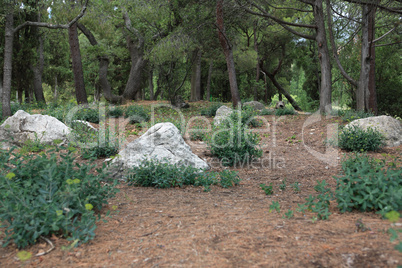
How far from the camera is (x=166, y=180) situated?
4.42 meters

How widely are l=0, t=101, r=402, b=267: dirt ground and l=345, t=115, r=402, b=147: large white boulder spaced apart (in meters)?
4.46

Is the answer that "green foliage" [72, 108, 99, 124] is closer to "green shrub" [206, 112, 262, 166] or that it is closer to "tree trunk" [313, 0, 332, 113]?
"green shrub" [206, 112, 262, 166]

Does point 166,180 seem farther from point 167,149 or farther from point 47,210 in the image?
point 47,210

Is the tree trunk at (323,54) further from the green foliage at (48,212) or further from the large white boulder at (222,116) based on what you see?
the green foliage at (48,212)

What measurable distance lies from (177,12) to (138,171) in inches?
415

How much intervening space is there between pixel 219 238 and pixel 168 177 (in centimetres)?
202

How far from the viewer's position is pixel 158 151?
508cm

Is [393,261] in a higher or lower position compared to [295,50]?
lower

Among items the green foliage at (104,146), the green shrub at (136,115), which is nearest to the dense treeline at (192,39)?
the green shrub at (136,115)

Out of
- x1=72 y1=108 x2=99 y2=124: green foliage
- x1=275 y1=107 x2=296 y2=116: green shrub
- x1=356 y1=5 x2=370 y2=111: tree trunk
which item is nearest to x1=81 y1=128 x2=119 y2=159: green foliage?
x1=72 y1=108 x2=99 y2=124: green foliage

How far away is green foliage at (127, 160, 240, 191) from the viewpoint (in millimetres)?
4440

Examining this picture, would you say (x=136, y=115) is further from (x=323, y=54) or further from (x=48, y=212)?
(x=48, y=212)

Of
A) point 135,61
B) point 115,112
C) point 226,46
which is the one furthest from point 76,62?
point 226,46

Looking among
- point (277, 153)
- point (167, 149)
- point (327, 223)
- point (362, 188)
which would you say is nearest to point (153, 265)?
point (327, 223)
